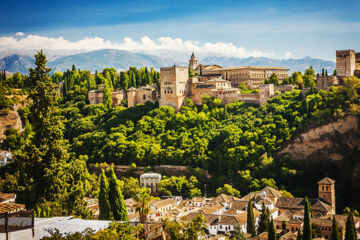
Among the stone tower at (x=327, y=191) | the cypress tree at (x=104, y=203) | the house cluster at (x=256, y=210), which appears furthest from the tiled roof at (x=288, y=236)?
the cypress tree at (x=104, y=203)

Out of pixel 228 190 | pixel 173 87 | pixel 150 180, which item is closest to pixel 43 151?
pixel 228 190

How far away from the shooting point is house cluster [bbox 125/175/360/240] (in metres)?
35.8

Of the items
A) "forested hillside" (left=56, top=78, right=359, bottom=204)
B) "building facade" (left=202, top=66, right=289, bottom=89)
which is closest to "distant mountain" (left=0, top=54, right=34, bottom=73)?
"forested hillside" (left=56, top=78, right=359, bottom=204)

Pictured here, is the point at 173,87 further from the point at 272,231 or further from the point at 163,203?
the point at 272,231

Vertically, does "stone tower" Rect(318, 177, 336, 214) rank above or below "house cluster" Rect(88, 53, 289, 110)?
below

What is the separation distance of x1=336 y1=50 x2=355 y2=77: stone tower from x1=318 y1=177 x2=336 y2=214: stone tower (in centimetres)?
1818

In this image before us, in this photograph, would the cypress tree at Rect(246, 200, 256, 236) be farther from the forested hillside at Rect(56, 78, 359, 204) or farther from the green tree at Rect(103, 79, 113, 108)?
the green tree at Rect(103, 79, 113, 108)

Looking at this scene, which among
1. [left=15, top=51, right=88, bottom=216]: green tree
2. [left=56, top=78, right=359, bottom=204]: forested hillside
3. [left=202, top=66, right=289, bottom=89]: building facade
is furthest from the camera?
[left=202, top=66, right=289, bottom=89]: building facade

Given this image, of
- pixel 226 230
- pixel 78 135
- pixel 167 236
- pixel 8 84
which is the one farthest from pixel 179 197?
pixel 8 84

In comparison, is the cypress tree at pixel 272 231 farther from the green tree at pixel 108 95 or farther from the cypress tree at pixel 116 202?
the green tree at pixel 108 95

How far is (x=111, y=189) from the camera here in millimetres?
30094

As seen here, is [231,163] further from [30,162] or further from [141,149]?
[30,162]

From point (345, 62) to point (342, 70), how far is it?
1.04 m

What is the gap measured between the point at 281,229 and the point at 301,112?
18.9 metres
